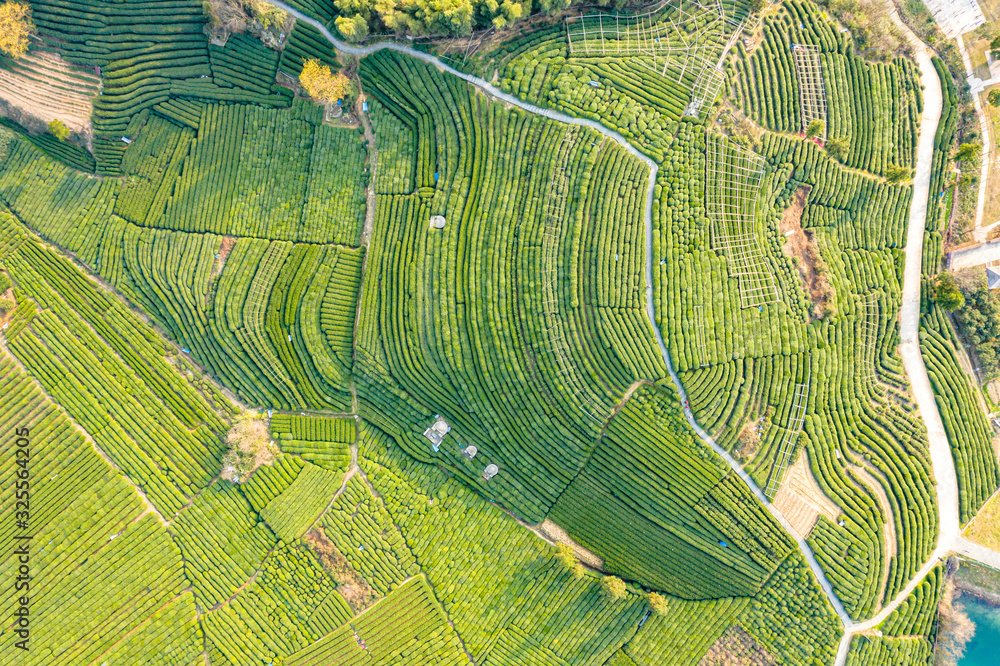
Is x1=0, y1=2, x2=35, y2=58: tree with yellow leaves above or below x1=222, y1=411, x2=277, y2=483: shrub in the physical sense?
above

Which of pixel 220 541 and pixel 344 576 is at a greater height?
pixel 344 576

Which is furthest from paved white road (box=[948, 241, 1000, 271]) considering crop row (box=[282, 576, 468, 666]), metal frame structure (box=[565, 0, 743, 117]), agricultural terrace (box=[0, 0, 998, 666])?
crop row (box=[282, 576, 468, 666])

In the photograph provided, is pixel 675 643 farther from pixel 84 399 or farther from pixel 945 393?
pixel 84 399

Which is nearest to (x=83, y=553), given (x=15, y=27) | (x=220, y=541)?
(x=220, y=541)

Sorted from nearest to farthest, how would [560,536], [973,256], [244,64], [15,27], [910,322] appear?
[15,27] → [560,536] → [910,322] → [244,64] → [973,256]

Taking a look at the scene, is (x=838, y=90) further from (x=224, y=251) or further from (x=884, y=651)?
(x=224, y=251)

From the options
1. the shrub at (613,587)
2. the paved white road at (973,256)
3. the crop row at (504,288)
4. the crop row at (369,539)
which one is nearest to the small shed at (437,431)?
the crop row at (504,288)

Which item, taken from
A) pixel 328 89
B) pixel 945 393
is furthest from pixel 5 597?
pixel 945 393

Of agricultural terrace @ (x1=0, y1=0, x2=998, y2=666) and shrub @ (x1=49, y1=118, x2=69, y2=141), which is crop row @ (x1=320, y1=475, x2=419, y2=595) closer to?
agricultural terrace @ (x1=0, y1=0, x2=998, y2=666)
